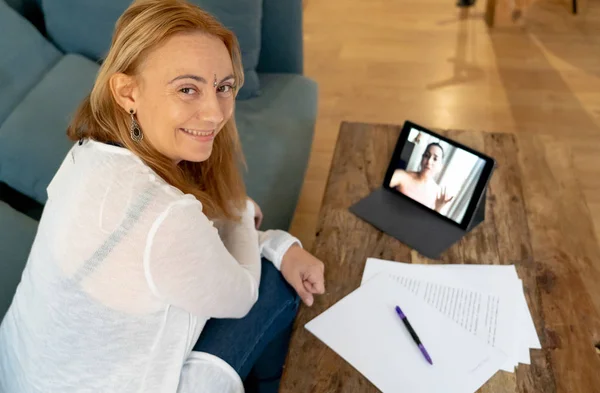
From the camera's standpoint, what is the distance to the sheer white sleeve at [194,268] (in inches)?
33.5

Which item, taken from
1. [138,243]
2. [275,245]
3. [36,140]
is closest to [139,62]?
[138,243]

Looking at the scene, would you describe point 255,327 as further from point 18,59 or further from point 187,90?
point 18,59

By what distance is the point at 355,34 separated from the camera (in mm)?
3025

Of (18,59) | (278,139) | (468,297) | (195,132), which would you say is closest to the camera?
(195,132)

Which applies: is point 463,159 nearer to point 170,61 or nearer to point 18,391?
point 170,61

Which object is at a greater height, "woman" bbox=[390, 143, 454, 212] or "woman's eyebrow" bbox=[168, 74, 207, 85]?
"woman's eyebrow" bbox=[168, 74, 207, 85]

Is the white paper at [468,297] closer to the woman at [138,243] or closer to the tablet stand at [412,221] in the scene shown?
the tablet stand at [412,221]

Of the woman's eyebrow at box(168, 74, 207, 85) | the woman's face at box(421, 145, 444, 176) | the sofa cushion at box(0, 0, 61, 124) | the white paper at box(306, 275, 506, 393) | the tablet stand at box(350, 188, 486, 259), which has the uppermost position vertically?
the woman's eyebrow at box(168, 74, 207, 85)

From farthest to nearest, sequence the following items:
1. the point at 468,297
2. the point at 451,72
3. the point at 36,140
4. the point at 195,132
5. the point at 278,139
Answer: the point at 451,72
the point at 278,139
the point at 36,140
the point at 468,297
the point at 195,132

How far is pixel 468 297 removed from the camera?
3.53 feet

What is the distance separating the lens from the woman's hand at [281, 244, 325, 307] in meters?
1.08

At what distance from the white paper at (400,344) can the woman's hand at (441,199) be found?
23 centimetres

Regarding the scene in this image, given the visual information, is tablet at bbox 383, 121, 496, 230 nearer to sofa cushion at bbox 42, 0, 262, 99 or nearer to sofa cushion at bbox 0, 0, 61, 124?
sofa cushion at bbox 42, 0, 262, 99

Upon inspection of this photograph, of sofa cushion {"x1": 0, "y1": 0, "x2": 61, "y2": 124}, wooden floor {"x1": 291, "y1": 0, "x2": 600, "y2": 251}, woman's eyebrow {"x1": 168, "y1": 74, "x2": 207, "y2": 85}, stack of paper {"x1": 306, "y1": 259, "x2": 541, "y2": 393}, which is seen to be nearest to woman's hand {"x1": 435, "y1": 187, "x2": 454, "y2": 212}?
stack of paper {"x1": 306, "y1": 259, "x2": 541, "y2": 393}
